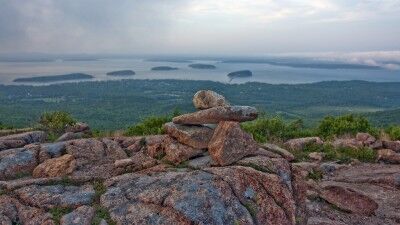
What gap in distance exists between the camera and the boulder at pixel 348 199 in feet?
51.4

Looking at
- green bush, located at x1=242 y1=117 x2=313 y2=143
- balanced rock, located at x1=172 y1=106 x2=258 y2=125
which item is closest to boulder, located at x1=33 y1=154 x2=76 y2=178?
balanced rock, located at x1=172 y1=106 x2=258 y2=125

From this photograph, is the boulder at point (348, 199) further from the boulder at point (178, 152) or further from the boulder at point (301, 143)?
the boulder at point (301, 143)

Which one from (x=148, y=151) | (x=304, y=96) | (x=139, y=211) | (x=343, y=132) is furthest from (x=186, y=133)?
(x=304, y=96)

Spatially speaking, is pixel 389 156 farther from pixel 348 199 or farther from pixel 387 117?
pixel 387 117

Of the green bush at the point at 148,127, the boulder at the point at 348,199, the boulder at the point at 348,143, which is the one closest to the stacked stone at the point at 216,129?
the boulder at the point at 348,199

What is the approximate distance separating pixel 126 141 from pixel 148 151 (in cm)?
200

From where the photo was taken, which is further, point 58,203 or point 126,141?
point 126,141

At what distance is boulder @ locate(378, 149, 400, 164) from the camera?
20553 mm

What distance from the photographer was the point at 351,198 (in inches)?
638

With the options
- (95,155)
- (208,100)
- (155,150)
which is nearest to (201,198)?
(155,150)

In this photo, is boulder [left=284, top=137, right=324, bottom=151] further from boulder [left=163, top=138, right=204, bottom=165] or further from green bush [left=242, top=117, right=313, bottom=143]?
boulder [left=163, top=138, right=204, bottom=165]

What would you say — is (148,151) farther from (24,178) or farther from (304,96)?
(304,96)

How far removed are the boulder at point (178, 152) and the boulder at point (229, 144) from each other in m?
0.64

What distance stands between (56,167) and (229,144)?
19.8 ft
